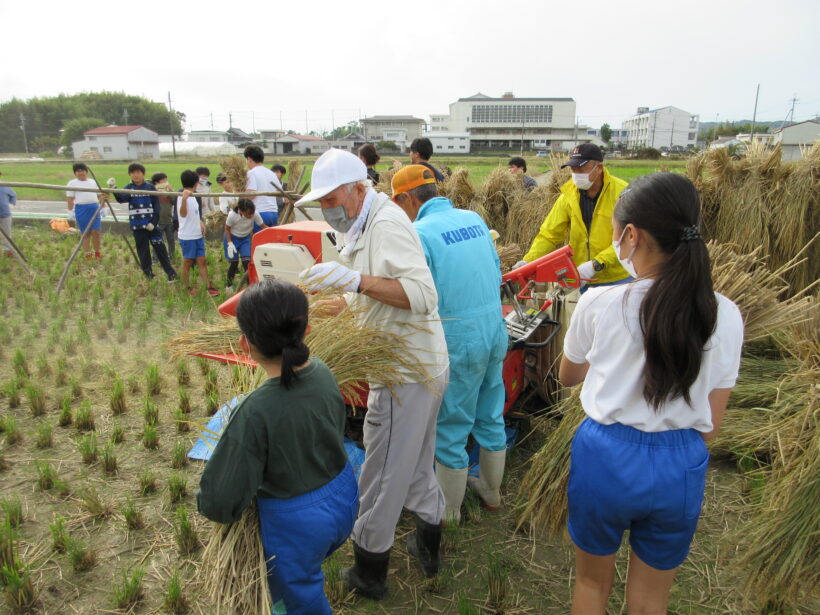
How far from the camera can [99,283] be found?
24.4 feet

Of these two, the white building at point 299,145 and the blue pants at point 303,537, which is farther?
the white building at point 299,145

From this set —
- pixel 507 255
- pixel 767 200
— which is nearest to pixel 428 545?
pixel 507 255

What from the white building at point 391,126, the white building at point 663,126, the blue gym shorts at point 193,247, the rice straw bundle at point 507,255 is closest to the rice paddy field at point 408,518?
the rice straw bundle at point 507,255

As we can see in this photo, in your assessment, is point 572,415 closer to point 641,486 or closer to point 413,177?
point 641,486

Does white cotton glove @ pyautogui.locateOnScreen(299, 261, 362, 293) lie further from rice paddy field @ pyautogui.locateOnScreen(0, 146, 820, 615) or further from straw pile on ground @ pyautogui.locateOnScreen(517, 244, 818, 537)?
straw pile on ground @ pyautogui.locateOnScreen(517, 244, 818, 537)

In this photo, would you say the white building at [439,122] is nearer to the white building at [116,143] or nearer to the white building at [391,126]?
the white building at [391,126]

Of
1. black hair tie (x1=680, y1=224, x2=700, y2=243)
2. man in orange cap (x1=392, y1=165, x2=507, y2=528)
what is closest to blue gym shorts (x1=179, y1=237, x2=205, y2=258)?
man in orange cap (x1=392, y1=165, x2=507, y2=528)

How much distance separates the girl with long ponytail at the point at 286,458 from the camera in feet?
5.24

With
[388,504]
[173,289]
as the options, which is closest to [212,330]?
[388,504]

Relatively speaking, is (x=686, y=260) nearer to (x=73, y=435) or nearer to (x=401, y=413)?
(x=401, y=413)

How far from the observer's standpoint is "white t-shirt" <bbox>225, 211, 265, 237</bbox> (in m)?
7.08

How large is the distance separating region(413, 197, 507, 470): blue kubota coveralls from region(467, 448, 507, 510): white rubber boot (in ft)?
0.71

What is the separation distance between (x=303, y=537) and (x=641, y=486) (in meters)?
1.05

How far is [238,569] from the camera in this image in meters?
1.75
